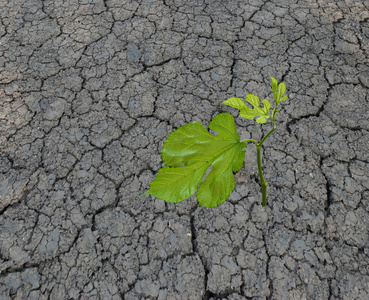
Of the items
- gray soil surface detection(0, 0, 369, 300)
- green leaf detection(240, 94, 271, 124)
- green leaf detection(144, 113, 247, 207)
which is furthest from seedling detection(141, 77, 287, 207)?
gray soil surface detection(0, 0, 369, 300)

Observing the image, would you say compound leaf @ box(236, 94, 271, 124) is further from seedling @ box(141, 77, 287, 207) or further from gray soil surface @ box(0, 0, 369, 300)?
gray soil surface @ box(0, 0, 369, 300)

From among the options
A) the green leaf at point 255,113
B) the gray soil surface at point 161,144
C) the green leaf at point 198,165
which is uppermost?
the green leaf at point 255,113

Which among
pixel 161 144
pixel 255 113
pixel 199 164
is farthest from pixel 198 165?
pixel 161 144

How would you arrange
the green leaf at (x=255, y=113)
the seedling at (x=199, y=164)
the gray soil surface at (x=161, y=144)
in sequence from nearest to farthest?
the seedling at (x=199, y=164)
the green leaf at (x=255, y=113)
the gray soil surface at (x=161, y=144)

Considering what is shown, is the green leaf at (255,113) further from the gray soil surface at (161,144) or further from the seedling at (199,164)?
the gray soil surface at (161,144)

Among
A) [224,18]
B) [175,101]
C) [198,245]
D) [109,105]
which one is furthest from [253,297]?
[224,18]

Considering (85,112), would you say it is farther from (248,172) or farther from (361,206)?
(361,206)

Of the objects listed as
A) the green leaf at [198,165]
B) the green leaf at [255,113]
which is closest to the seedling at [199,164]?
the green leaf at [198,165]
